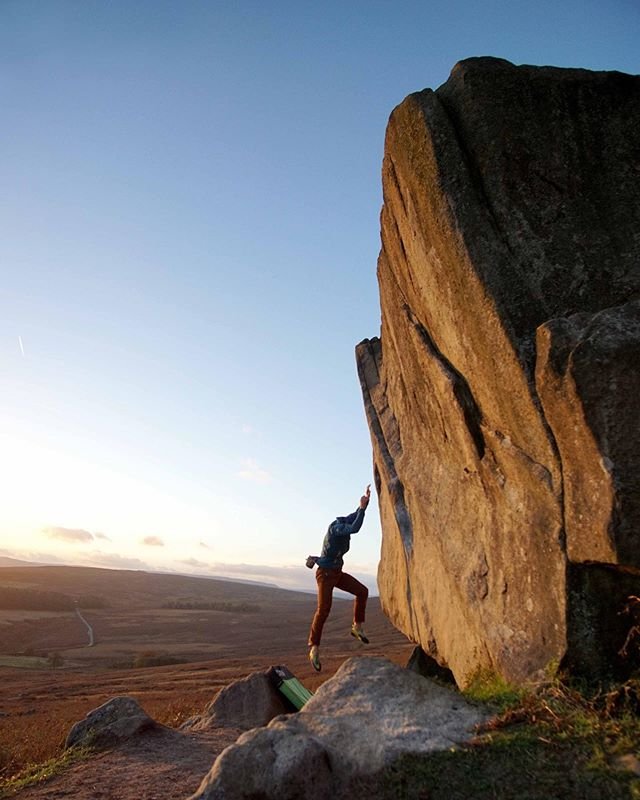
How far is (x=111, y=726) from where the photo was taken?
42.7 feet

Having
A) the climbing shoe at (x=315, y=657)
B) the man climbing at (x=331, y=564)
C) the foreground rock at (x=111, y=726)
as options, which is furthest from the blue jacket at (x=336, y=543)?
the foreground rock at (x=111, y=726)

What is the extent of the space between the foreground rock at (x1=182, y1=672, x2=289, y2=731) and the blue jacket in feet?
14.3

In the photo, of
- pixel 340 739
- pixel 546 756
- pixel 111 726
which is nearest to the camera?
pixel 546 756

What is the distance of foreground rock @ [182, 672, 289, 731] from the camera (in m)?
15.0

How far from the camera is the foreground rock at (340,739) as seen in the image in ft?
23.3

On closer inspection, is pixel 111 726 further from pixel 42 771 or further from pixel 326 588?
pixel 326 588

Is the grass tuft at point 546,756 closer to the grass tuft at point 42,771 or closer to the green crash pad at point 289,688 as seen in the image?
the grass tuft at point 42,771

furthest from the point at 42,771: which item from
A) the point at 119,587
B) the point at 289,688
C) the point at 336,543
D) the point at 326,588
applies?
the point at 119,587

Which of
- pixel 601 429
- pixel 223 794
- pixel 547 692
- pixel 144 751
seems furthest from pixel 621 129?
pixel 144 751

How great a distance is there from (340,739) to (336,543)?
263 inches

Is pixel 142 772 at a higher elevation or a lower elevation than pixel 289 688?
lower

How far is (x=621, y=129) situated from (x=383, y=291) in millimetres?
7267

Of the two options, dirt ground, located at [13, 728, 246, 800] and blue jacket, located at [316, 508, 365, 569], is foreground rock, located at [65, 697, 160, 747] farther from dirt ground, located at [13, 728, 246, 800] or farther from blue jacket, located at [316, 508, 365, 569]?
blue jacket, located at [316, 508, 365, 569]

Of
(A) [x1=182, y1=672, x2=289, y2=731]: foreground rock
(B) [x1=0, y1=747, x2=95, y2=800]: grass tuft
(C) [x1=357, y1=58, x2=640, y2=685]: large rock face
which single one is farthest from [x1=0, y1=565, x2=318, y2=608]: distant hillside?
(C) [x1=357, y1=58, x2=640, y2=685]: large rock face
